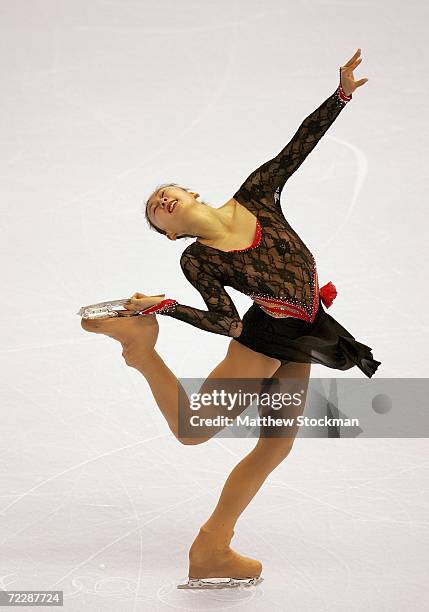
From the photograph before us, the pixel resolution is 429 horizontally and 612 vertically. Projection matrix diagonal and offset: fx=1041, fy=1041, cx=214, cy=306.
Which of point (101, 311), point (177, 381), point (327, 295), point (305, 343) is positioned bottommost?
point (177, 381)

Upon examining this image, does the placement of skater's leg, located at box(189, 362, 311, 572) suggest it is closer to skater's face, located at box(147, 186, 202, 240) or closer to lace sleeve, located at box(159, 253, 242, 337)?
lace sleeve, located at box(159, 253, 242, 337)

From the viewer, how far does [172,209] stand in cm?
420

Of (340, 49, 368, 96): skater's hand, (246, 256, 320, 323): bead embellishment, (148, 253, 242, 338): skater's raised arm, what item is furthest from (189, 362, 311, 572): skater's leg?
(340, 49, 368, 96): skater's hand

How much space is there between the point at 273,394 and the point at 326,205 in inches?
145

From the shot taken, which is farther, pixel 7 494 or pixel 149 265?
pixel 149 265

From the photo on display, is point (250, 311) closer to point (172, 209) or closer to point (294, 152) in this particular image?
point (172, 209)

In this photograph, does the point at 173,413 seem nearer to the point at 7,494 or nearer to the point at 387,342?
the point at 7,494

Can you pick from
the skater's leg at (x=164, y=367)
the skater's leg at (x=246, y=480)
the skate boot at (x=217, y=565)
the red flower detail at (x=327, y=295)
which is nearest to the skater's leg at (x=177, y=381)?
the skater's leg at (x=164, y=367)

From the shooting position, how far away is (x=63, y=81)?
358 inches

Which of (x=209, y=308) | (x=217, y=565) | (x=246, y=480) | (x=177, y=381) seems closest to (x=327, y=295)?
(x=209, y=308)

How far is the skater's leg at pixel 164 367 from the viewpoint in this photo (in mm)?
4320

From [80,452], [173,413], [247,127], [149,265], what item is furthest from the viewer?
[247,127]

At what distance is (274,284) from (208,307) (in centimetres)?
28

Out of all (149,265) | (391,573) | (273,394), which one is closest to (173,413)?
(273,394)
